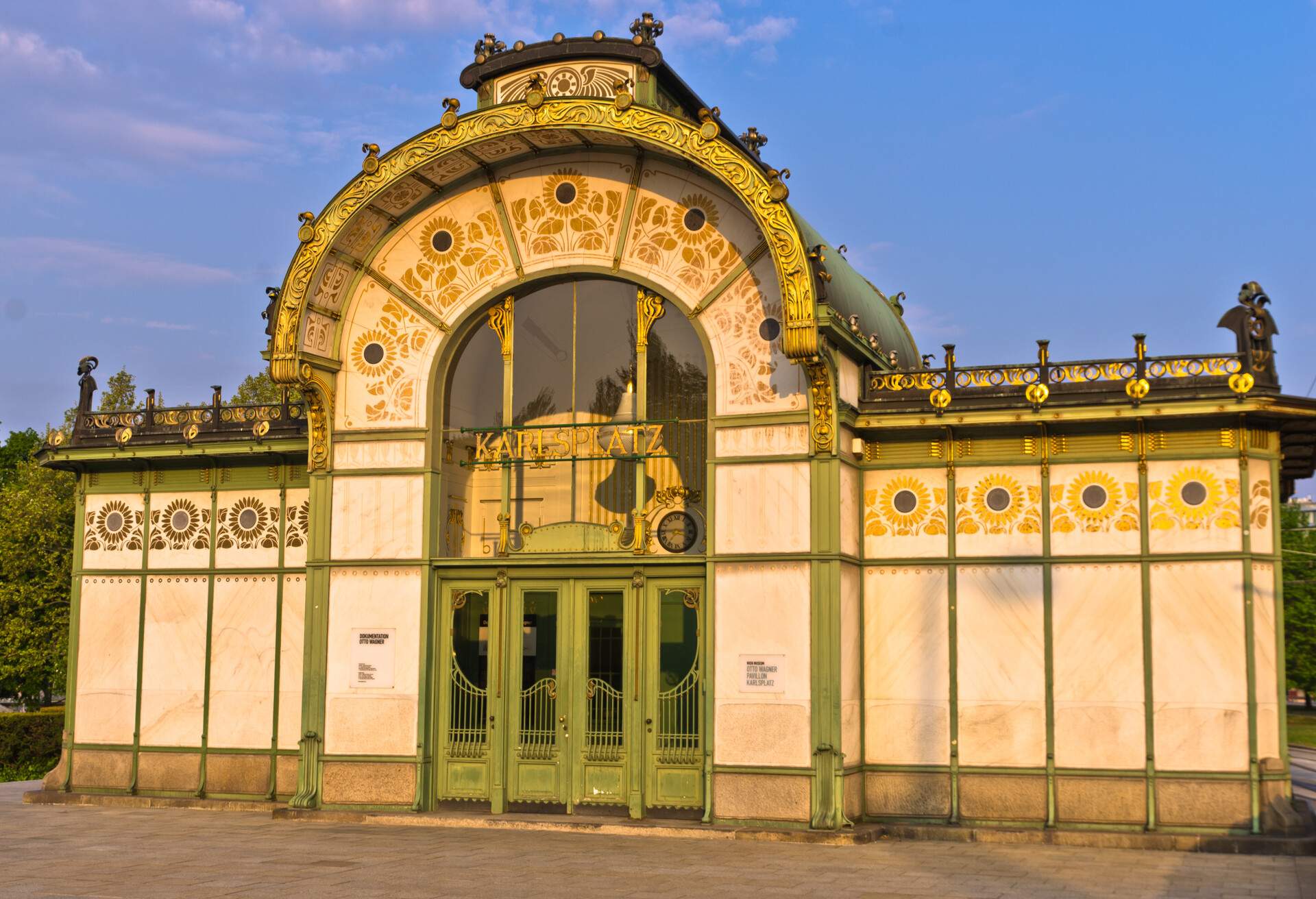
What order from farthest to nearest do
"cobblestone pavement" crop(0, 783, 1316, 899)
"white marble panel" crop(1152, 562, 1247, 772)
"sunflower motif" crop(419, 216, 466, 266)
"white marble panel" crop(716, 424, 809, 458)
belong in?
"sunflower motif" crop(419, 216, 466, 266)
"white marble panel" crop(716, 424, 809, 458)
"white marble panel" crop(1152, 562, 1247, 772)
"cobblestone pavement" crop(0, 783, 1316, 899)

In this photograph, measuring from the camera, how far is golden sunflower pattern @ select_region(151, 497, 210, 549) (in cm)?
2088

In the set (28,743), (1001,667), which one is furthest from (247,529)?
(28,743)

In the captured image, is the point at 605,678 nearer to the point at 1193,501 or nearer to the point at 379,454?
the point at 379,454

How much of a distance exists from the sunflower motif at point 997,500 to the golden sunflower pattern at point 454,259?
6.97 meters

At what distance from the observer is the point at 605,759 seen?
18.1 metres

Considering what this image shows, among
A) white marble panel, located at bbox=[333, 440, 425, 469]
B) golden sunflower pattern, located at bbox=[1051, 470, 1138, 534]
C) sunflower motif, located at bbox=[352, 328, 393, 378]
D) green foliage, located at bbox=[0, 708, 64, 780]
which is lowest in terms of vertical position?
green foliage, located at bbox=[0, 708, 64, 780]

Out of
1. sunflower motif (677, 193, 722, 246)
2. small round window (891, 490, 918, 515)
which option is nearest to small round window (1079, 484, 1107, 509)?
small round window (891, 490, 918, 515)

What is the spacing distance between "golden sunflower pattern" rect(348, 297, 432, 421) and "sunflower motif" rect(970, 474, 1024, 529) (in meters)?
7.63

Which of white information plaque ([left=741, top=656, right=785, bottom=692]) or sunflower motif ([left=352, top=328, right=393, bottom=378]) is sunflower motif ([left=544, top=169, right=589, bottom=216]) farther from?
white information plaque ([left=741, top=656, right=785, bottom=692])

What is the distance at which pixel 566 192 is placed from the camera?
62.7 feet

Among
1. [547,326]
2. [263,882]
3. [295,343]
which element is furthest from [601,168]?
[263,882]

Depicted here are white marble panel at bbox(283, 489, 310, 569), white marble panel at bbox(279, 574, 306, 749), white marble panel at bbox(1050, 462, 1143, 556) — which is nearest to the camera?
white marble panel at bbox(1050, 462, 1143, 556)

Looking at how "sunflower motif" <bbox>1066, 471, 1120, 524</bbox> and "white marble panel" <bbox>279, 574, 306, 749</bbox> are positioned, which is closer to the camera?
"sunflower motif" <bbox>1066, 471, 1120, 524</bbox>

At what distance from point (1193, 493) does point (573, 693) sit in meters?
8.09
